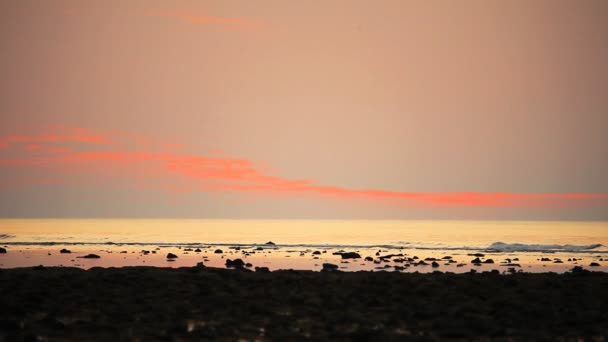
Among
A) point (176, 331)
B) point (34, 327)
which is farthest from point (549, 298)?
point (34, 327)

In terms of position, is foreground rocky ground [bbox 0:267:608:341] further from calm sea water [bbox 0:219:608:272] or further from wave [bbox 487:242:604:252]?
wave [bbox 487:242:604:252]

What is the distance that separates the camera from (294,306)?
1991cm

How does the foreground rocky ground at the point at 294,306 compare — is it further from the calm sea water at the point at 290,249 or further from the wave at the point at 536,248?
the wave at the point at 536,248

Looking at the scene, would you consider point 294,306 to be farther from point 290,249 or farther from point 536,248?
point 536,248

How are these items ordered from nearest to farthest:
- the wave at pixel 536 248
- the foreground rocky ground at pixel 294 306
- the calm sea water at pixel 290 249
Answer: the foreground rocky ground at pixel 294 306 → the calm sea water at pixel 290 249 → the wave at pixel 536 248

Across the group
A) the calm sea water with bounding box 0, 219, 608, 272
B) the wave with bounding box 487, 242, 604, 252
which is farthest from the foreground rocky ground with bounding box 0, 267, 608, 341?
the wave with bounding box 487, 242, 604, 252

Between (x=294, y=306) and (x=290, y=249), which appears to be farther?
(x=290, y=249)

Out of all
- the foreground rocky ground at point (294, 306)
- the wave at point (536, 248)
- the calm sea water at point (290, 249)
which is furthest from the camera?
the wave at point (536, 248)

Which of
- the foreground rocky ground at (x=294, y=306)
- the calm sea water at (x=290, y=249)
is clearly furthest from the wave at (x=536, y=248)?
the foreground rocky ground at (x=294, y=306)

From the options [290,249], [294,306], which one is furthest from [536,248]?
[294,306]

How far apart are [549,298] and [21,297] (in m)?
16.5

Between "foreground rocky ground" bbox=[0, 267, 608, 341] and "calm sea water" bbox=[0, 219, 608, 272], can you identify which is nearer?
"foreground rocky ground" bbox=[0, 267, 608, 341]

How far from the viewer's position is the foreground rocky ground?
16.3 meters

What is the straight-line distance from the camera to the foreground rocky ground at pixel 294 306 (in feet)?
53.6
